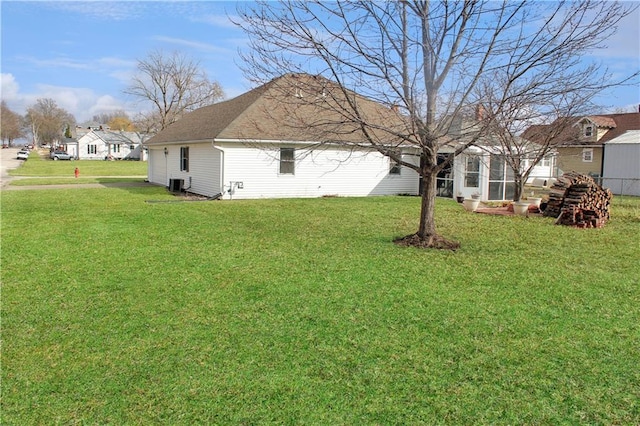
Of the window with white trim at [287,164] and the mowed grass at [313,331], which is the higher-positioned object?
the window with white trim at [287,164]

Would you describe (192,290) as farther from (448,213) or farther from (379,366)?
(448,213)

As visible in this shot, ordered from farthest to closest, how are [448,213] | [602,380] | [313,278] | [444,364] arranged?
[448,213] → [313,278] → [444,364] → [602,380]

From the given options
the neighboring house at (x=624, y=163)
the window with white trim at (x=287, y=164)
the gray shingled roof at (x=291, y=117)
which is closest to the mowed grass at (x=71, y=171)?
the gray shingled roof at (x=291, y=117)

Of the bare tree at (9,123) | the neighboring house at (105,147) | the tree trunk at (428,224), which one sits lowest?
the tree trunk at (428,224)

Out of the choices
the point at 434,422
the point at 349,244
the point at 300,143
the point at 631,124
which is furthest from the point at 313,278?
the point at 631,124

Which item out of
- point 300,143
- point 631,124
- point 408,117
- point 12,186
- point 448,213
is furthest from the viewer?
point 631,124

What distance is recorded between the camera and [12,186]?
69.8 ft

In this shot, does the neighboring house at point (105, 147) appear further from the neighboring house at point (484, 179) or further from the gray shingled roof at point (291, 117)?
the neighboring house at point (484, 179)

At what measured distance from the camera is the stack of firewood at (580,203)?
12250 mm

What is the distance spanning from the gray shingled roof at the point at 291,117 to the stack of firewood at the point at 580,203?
530 cm

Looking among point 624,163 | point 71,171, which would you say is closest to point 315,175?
point 624,163

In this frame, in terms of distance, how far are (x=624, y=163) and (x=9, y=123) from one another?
4087 inches

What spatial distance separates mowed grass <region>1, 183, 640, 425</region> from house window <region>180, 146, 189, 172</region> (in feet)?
37.1

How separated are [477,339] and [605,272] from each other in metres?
3.99
